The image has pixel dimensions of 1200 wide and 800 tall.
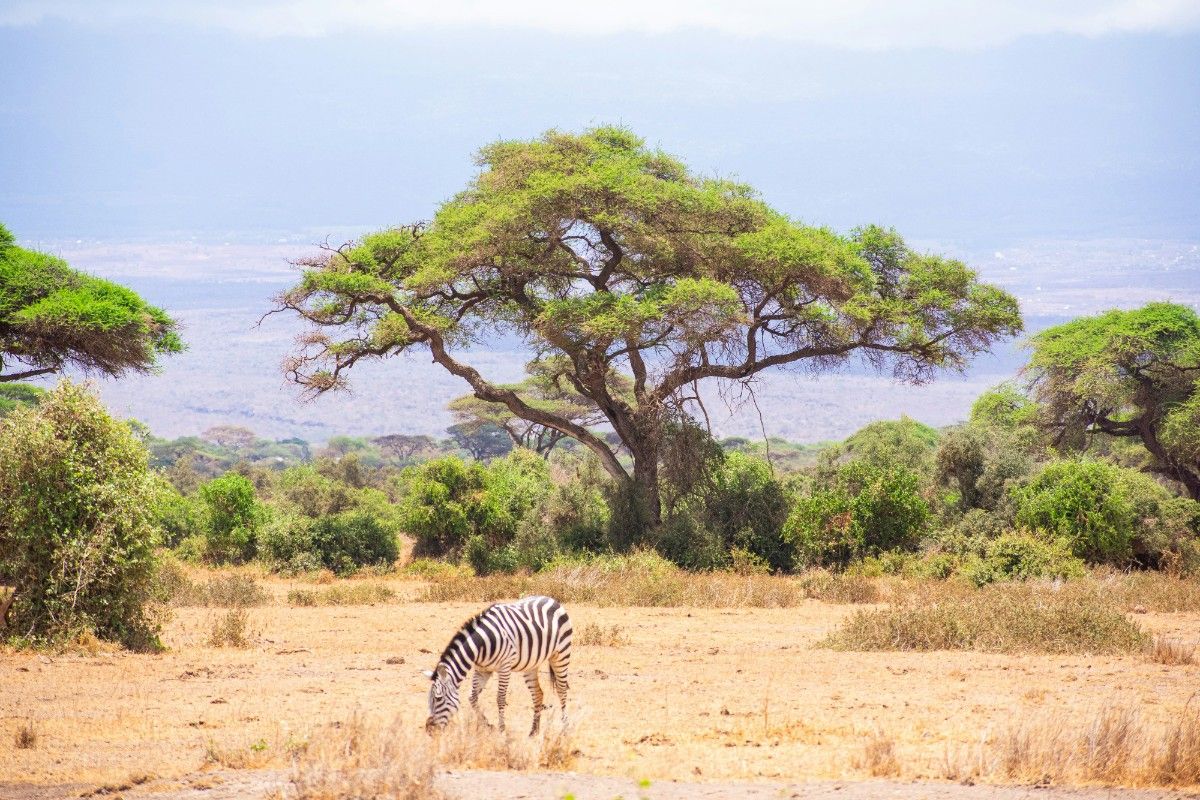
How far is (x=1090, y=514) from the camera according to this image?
83.1 feet

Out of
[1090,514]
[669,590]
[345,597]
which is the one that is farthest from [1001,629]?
[345,597]

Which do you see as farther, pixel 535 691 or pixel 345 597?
pixel 345 597

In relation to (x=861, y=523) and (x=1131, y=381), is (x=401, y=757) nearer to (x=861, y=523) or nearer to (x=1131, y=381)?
(x=861, y=523)

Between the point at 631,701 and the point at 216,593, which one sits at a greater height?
the point at 216,593

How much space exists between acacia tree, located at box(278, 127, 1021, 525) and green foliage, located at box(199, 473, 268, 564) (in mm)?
3093

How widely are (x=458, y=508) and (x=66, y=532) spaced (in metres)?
15.2

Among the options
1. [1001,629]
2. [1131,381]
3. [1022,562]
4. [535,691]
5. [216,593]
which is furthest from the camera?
[1131,381]

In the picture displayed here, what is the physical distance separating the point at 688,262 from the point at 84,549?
17316mm

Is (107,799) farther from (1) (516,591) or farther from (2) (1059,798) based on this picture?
(1) (516,591)

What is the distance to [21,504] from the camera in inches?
632

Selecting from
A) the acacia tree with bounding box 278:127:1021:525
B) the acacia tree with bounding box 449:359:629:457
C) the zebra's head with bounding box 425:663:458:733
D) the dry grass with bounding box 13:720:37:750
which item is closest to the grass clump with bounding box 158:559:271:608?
the acacia tree with bounding box 278:127:1021:525

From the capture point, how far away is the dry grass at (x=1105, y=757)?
33.1 feet

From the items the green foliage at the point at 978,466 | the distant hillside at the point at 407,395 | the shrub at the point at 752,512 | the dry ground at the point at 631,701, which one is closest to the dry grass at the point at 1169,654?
the dry ground at the point at 631,701

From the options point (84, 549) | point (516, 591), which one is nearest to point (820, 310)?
point (516, 591)
